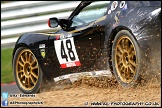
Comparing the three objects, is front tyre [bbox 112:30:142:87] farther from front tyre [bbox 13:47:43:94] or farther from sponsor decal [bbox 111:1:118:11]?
front tyre [bbox 13:47:43:94]

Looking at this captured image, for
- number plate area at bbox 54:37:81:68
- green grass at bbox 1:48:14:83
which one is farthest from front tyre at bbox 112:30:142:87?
green grass at bbox 1:48:14:83

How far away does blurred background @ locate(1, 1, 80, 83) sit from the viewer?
1250 cm

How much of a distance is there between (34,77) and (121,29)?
80.2 inches

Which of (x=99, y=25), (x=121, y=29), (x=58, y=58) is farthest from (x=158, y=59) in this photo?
(x=58, y=58)

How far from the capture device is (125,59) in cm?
645

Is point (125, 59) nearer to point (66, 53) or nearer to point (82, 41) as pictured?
point (82, 41)

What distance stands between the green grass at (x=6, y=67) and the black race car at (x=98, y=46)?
3128 millimetres

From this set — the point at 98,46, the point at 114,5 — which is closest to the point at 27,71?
the point at 98,46

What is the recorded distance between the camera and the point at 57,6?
1266 centimetres

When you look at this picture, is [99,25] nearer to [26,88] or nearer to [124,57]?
[124,57]

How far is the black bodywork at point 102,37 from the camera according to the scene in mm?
6059

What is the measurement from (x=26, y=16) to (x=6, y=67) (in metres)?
1.48

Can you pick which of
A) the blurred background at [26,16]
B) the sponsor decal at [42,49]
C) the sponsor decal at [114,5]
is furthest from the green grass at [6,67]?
the sponsor decal at [114,5]

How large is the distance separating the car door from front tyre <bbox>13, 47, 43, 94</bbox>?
1.29ft
